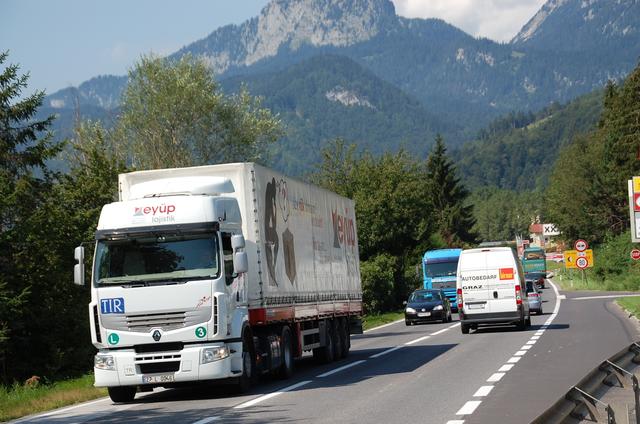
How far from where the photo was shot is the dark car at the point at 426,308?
4388cm

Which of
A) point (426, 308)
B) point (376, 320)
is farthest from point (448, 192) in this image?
point (426, 308)

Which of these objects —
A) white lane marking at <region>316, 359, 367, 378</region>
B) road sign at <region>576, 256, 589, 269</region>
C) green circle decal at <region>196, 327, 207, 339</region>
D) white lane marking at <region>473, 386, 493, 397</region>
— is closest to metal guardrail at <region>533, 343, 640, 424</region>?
white lane marking at <region>473, 386, 493, 397</region>

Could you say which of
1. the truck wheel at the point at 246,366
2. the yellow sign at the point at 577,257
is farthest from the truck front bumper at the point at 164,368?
the yellow sign at the point at 577,257

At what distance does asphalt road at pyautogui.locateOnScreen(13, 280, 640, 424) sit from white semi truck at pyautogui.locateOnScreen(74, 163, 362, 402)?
0.60m

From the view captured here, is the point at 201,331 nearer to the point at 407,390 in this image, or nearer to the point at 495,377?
the point at 407,390

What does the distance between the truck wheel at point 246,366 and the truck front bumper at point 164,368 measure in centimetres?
61

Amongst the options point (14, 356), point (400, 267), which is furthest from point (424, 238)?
point (14, 356)

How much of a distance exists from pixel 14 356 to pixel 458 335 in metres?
12.6

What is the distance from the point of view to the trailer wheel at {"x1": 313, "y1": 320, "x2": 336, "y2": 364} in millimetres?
24120

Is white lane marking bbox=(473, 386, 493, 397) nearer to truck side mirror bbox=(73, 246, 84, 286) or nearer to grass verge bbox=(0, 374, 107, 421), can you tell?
truck side mirror bbox=(73, 246, 84, 286)

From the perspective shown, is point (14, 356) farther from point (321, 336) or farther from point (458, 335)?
point (458, 335)

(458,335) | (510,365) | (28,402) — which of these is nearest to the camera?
(28,402)

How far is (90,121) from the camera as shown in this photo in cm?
6194

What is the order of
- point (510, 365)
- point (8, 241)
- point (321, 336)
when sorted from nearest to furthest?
point (510, 365)
point (321, 336)
point (8, 241)
